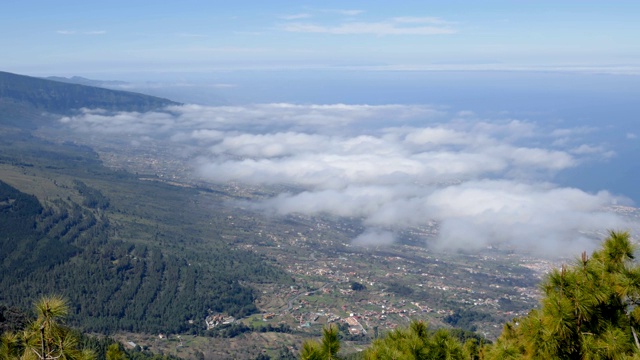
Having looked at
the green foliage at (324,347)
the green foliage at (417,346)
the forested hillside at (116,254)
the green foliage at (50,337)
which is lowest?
the forested hillside at (116,254)

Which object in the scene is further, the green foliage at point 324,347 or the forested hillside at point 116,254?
the forested hillside at point 116,254

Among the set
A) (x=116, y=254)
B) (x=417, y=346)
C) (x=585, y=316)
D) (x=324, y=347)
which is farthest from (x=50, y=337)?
(x=116, y=254)

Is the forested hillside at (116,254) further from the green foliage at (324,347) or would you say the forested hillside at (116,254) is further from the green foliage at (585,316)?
the green foliage at (585,316)

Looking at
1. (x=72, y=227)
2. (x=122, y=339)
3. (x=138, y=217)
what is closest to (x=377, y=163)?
(x=138, y=217)

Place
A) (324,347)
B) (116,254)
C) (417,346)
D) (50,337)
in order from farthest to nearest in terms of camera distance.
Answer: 1. (116,254)
2. (417,346)
3. (324,347)
4. (50,337)

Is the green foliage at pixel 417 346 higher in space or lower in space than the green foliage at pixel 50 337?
lower

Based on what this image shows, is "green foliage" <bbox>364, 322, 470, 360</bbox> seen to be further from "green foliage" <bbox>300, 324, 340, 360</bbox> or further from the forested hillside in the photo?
the forested hillside

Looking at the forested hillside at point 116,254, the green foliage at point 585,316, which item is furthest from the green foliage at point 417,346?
the forested hillside at point 116,254

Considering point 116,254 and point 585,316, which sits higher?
point 585,316

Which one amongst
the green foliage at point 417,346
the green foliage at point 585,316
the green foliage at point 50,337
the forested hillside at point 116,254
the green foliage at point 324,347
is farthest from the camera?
the forested hillside at point 116,254

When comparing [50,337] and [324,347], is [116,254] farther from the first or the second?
[324,347]
